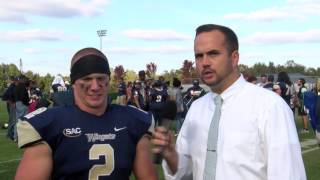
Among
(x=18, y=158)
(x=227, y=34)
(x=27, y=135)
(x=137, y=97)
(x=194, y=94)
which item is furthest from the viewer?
(x=137, y=97)

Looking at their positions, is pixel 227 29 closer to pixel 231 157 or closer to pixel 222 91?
pixel 222 91

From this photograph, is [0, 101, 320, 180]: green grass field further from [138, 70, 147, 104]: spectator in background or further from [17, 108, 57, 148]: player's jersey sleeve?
[17, 108, 57, 148]: player's jersey sleeve

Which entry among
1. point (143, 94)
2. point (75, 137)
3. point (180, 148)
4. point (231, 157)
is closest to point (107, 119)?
point (75, 137)

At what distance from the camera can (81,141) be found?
3068 millimetres

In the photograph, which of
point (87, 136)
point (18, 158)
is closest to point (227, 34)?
point (87, 136)

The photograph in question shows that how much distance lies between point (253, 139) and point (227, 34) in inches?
25.3

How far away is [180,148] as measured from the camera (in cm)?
340

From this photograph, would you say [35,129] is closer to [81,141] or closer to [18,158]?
Answer: [81,141]

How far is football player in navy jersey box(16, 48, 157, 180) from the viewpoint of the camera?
9.77 feet

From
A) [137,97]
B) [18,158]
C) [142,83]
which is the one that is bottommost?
[18,158]

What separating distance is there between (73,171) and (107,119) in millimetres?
355

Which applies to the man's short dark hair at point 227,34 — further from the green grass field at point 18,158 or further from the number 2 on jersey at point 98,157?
the green grass field at point 18,158

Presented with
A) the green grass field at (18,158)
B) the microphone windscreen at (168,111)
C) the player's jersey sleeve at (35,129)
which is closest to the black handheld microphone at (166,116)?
the microphone windscreen at (168,111)

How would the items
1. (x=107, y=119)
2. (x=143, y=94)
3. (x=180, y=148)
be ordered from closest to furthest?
1. (x=107, y=119)
2. (x=180, y=148)
3. (x=143, y=94)
